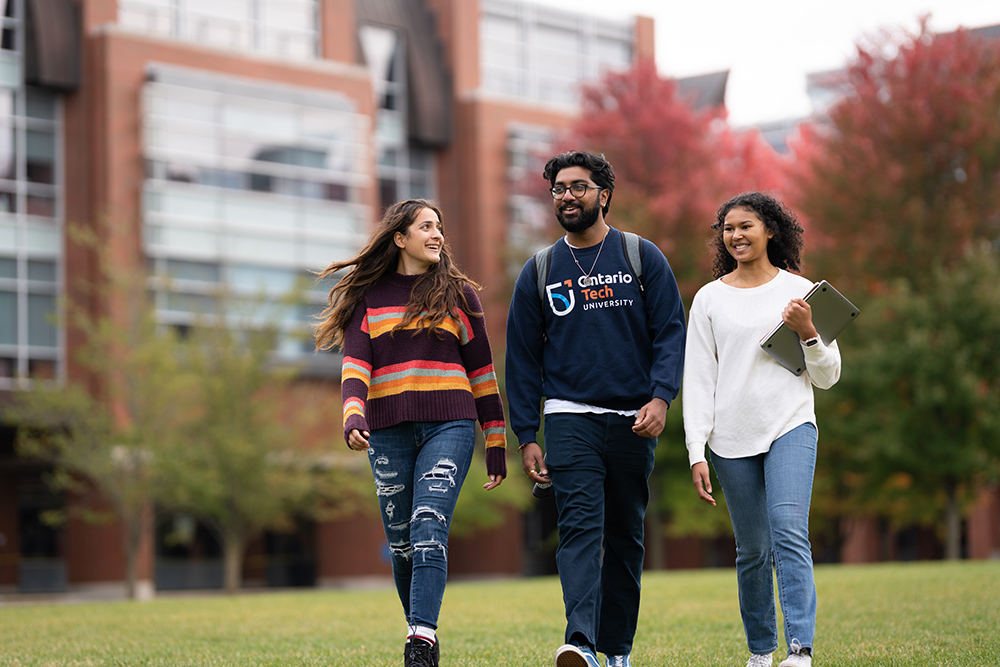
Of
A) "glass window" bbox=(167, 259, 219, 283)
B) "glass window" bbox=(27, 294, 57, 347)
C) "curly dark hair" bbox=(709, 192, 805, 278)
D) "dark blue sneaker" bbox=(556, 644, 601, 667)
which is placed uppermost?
"glass window" bbox=(167, 259, 219, 283)

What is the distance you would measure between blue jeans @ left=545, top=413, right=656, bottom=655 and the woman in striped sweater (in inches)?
15.8

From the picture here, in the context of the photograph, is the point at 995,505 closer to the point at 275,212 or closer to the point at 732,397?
the point at 275,212

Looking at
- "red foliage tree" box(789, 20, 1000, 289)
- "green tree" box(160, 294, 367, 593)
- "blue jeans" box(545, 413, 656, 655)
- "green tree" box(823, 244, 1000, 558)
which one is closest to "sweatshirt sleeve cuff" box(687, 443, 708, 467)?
"blue jeans" box(545, 413, 656, 655)

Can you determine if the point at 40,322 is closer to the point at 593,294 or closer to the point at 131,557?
the point at 131,557

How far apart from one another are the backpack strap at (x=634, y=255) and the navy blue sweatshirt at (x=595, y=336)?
0.02 metres

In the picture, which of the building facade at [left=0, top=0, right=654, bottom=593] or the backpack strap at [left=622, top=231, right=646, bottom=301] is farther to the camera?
the building facade at [left=0, top=0, right=654, bottom=593]

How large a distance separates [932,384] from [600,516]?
20.2 meters

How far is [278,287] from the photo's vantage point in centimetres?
3234

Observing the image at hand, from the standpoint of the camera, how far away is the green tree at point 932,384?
2388cm

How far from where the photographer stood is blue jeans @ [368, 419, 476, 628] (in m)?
5.48

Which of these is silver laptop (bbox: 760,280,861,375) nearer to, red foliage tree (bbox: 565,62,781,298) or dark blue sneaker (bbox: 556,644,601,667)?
dark blue sneaker (bbox: 556,644,601,667)

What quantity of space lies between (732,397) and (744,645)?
219 cm

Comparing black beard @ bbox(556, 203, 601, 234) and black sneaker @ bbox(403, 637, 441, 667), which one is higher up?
black beard @ bbox(556, 203, 601, 234)

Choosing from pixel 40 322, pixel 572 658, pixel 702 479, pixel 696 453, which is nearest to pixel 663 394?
pixel 696 453
